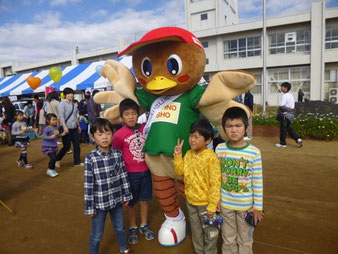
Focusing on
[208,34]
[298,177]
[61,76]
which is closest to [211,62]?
[208,34]

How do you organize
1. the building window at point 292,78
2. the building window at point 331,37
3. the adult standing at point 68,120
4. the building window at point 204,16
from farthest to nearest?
the building window at point 204,16, the building window at point 292,78, the building window at point 331,37, the adult standing at point 68,120

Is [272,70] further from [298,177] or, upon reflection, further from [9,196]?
[9,196]

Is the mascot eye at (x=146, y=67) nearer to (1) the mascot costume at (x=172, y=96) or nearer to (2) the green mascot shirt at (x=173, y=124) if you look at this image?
(1) the mascot costume at (x=172, y=96)

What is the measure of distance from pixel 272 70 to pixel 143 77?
63.6 feet

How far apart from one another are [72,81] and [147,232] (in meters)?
10.2

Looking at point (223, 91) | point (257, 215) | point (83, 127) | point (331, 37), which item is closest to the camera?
point (257, 215)

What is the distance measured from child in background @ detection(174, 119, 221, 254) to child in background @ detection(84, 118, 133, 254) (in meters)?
0.55

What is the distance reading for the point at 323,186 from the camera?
386 centimetres

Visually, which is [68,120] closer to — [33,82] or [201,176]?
[201,176]

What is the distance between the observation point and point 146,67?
2.50m

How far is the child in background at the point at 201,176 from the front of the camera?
197 cm

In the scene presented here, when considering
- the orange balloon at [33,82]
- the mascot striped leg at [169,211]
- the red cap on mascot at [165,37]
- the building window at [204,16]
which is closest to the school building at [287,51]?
the building window at [204,16]

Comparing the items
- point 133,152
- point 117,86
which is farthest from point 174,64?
point 133,152

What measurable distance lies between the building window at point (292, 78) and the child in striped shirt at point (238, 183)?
758 inches
